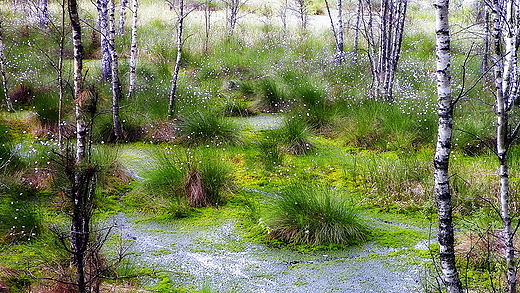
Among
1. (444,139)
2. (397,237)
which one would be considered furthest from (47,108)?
(444,139)

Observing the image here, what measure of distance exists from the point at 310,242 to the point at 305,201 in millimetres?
479

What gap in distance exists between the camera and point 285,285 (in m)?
5.11

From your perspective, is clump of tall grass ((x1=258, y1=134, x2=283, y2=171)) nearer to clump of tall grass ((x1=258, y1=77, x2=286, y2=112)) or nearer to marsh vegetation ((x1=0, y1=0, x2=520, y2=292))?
marsh vegetation ((x1=0, y1=0, x2=520, y2=292))

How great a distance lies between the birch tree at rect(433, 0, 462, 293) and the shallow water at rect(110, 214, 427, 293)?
964mm

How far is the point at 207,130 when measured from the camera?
9.75m

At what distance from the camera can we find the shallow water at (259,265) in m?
5.11

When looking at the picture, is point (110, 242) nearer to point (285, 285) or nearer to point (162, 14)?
point (285, 285)

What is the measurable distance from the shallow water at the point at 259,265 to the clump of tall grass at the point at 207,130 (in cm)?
343

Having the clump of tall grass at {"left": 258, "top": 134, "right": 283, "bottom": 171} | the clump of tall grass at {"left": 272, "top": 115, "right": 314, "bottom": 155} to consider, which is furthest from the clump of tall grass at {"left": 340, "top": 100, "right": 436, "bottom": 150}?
the clump of tall grass at {"left": 258, "top": 134, "right": 283, "bottom": 171}

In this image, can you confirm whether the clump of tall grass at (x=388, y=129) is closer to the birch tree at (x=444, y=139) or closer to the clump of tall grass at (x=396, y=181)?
the clump of tall grass at (x=396, y=181)

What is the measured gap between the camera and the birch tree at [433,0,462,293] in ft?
13.1

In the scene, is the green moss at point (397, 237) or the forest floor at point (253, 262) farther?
the green moss at point (397, 237)

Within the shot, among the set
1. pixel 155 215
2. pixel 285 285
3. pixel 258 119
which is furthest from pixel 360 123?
pixel 285 285

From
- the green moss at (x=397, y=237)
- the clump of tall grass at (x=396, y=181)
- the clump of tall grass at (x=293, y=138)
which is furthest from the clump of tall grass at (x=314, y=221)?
the clump of tall grass at (x=293, y=138)
